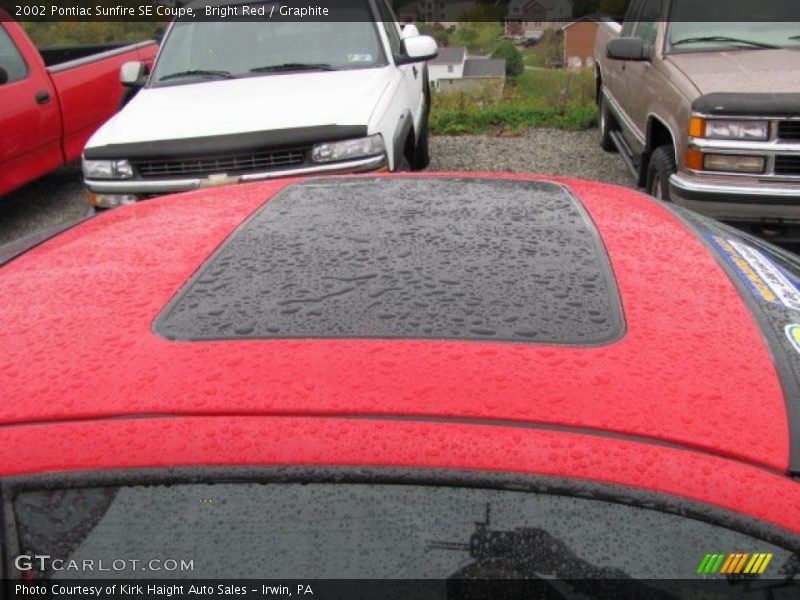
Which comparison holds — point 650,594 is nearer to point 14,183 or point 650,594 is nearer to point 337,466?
point 337,466

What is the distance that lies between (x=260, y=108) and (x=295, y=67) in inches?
32.5

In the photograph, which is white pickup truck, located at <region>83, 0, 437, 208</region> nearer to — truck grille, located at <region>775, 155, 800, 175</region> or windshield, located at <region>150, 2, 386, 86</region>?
windshield, located at <region>150, 2, 386, 86</region>

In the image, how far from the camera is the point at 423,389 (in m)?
1.20

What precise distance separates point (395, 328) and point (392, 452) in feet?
0.97

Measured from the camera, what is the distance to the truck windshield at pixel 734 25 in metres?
5.09

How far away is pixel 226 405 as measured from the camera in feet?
3.89

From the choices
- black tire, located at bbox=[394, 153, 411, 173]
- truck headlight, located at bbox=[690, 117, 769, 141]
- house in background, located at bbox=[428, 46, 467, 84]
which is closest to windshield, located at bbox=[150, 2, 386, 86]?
black tire, located at bbox=[394, 153, 411, 173]

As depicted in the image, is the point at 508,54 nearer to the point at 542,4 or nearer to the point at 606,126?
the point at 542,4

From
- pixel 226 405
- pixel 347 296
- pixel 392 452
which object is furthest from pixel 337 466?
pixel 347 296

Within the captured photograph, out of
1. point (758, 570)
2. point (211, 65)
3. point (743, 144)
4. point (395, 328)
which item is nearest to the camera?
point (758, 570)

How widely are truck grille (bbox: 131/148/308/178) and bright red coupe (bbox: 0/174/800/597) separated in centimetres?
312

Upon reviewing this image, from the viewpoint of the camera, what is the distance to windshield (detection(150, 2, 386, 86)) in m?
5.48

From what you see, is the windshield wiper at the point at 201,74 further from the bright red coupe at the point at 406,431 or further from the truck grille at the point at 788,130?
the bright red coupe at the point at 406,431

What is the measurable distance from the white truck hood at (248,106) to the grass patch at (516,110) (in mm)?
3805
